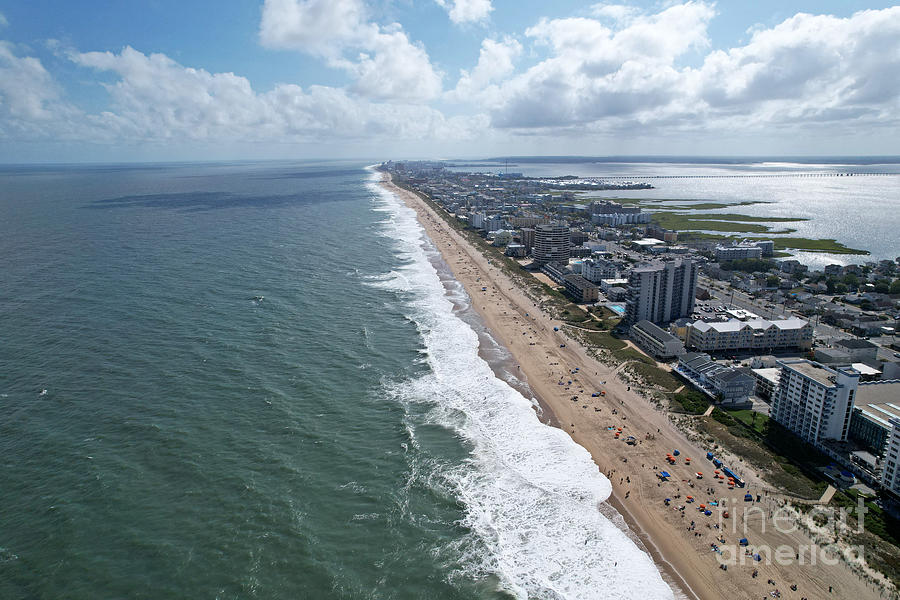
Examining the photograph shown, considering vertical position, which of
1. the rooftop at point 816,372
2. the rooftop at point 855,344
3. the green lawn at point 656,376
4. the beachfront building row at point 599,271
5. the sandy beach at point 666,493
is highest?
A: the rooftop at point 816,372

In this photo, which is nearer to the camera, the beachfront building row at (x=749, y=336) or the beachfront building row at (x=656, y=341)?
the beachfront building row at (x=656, y=341)

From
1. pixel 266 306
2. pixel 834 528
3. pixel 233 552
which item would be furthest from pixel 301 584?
pixel 266 306

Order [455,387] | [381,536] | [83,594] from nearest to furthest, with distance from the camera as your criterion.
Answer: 1. [83,594]
2. [381,536]
3. [455,387]

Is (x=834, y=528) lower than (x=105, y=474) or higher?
lower

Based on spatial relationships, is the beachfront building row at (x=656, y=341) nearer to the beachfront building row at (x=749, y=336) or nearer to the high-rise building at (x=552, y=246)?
the beachfront building row at (x=749, y=336)

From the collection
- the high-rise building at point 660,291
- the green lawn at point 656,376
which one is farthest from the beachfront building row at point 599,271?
the green lawn at point 656,376

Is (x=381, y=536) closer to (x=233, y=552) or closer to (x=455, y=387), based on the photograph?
(x=233, y=552)
